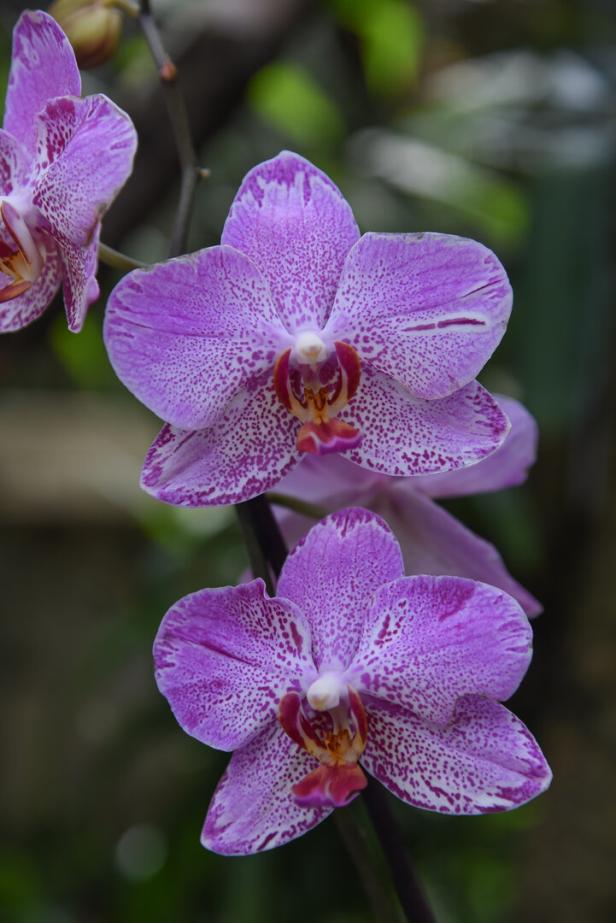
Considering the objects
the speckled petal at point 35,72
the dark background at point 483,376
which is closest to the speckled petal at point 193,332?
the speckled petal at point 35,72

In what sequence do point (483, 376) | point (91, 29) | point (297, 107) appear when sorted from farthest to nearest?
point (297, 107) → point (483, 376) → point (91, 29)

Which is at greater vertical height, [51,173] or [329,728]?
[51,173]

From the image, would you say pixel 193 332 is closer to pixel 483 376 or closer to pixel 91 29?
pixel 91 29

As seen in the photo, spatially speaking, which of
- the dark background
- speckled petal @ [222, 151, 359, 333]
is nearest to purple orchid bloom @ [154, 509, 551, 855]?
speckled petal @ [222, 151, 359, 333]

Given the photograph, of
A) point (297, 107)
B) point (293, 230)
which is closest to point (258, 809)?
point (293, 230)

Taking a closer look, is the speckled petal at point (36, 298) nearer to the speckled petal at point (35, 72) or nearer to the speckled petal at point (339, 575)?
the speckled petal at point (35, 72)
